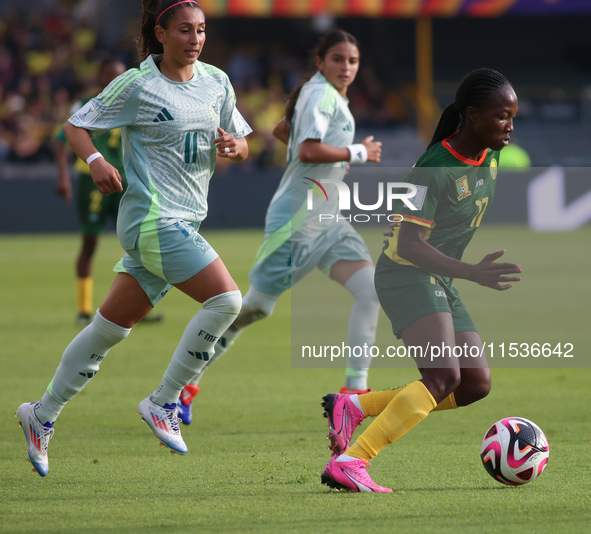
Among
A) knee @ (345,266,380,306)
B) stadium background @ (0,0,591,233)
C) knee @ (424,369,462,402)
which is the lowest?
stadium background @ (0,0,591,233)

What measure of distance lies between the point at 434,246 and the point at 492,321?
A: 0.66 meters

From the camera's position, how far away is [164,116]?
412cm

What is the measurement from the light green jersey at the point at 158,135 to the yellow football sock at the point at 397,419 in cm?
132

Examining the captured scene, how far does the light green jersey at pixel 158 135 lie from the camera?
410 centimetres

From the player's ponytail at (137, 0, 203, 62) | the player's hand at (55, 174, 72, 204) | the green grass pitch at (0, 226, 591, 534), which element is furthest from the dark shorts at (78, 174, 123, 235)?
the player's ponytail at (137, 0, 203, 62)

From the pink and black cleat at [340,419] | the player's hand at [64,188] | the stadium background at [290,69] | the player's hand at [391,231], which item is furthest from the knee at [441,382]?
the stadium background at [290,69]

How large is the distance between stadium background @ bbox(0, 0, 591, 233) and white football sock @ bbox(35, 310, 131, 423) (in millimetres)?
13507

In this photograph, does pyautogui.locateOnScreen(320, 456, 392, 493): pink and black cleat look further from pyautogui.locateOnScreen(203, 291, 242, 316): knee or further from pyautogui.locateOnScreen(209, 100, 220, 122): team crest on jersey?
pyautogui.locateOnScreen(209, 100, 220, 122): team crest on jersey

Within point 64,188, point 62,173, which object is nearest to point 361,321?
point 64,188

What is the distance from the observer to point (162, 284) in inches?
169

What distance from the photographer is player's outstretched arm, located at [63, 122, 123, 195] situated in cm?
390

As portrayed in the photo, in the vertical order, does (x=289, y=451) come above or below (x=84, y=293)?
above

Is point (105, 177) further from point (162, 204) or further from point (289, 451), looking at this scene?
point (289, 451)

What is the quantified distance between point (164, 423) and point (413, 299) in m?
1.34
